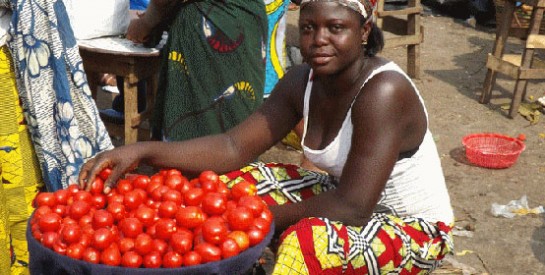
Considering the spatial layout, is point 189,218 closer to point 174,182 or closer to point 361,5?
point 174,182

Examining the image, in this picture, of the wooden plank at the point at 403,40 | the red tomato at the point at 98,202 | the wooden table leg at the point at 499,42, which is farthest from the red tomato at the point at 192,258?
the wooden plank at the point at 403,40

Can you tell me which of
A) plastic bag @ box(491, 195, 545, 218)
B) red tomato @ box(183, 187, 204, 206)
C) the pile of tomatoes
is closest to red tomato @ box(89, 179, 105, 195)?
the pile of tomatoes

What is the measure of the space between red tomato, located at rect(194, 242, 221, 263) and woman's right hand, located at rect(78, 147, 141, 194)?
20.0 inches

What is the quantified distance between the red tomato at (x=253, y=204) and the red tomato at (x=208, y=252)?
0.67 ft

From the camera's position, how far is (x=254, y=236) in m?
2.10

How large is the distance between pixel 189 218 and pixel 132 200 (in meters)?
0.26

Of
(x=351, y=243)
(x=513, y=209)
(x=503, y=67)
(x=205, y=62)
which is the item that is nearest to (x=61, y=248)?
(x=351, y=243)

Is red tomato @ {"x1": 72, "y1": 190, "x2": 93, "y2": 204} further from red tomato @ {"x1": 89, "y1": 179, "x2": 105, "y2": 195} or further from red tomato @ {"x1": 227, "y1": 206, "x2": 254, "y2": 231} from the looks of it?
red tomato @ {"x1": 227, "y1": 206, "x2": 254, "y2": 231}

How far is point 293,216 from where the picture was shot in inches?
97.5

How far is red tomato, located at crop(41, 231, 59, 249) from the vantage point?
6.75ft

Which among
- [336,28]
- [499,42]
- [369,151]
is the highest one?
[336,28]

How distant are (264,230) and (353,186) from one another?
15.0 inches

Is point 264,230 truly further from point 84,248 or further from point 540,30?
point 540,30

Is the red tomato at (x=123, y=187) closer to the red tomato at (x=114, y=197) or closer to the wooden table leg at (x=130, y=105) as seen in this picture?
the red tomato at (x=114, y=197)
